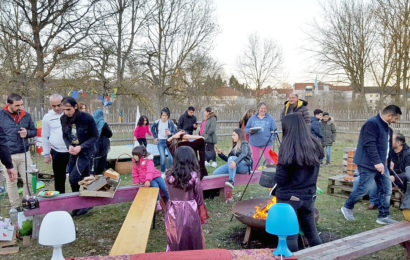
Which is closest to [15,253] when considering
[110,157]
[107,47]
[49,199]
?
[49,199]

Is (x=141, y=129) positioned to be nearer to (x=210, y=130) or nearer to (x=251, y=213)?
(x=210, y=130)

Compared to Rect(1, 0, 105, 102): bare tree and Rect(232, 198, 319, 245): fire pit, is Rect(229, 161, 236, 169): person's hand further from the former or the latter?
Rect(1, 0, 105, 102): bare tree

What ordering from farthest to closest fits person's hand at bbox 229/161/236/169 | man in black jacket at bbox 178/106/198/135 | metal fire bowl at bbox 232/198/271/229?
man in black jacket at bbox 178/106/198/135 → person's hand at bbox 229/161/236/169 → metal fire bowl at bbox 232/198/271/229

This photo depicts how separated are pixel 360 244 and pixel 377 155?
5.92 feet

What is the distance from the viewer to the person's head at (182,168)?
2.93 m

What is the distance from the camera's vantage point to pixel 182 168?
117 inches

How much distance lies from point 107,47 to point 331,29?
1595 centimetres

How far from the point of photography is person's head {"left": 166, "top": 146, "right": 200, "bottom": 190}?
2930 millimetres

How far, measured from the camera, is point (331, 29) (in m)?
21.8

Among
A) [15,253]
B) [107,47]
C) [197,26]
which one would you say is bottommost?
[15,253]

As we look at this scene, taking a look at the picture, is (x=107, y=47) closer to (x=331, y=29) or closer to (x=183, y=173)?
(x=183, y=173)

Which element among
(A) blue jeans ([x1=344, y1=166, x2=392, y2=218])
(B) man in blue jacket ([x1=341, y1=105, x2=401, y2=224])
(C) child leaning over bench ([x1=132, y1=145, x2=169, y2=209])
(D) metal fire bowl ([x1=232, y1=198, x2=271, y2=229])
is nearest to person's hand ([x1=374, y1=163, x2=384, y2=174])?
(B) man in blue jacket ([x1=341, y1=105, x2=401, y2=224])

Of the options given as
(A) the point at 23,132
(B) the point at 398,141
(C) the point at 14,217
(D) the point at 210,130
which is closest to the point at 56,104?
(A) the point at 23,132

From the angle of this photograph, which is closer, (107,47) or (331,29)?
(107,47)
